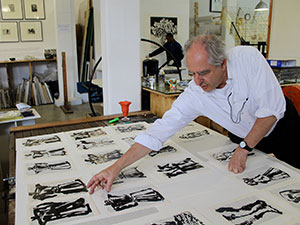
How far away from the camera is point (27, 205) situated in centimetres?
107

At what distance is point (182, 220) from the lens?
3.18ft

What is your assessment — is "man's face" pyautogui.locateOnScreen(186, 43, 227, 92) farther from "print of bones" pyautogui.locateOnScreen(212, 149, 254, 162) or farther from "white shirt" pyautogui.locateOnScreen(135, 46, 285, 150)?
"print of bones" pyautogui.locateOnScreen(212, 149, 254, 162)

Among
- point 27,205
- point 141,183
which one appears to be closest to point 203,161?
point 141,183

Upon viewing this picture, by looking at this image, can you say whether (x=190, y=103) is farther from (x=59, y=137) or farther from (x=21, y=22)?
(x=21, y=22)

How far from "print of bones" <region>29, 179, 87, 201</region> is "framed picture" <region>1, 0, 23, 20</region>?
503 cm

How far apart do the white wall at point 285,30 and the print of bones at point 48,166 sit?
303 cm

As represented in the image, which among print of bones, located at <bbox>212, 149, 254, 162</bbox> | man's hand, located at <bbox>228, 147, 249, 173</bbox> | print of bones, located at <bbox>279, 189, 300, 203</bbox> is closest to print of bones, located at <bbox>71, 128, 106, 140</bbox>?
print of bones, located at <bbox>212, 149, 254, 162</bbox>

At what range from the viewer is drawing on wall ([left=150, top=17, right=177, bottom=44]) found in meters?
4.88

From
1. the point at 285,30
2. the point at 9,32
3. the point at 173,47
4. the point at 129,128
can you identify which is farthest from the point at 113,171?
the point at 9,32

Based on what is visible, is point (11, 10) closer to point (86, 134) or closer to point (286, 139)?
point (86, 134)

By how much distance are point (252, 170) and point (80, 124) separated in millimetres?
1306

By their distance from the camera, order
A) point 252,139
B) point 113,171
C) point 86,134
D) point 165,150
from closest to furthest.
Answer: point 113,171
point 252,139
point 165,150
point 86,134

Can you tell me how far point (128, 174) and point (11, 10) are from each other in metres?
5.12

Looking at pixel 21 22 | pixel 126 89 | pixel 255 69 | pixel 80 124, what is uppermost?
pixel 21 22
